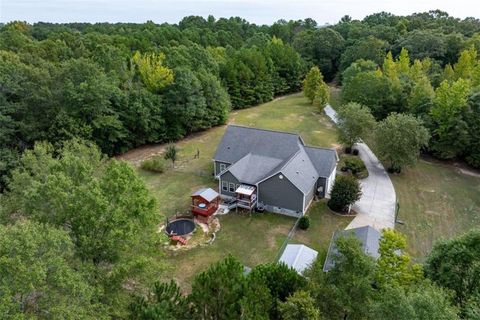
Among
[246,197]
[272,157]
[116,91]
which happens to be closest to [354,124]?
[272,157]

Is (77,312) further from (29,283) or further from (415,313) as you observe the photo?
(415,313)

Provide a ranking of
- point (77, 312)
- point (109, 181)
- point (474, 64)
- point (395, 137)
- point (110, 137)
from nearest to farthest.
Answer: point (77, 312), point (109, 181), point (395, 137), point (110, 137), point (474, 64)

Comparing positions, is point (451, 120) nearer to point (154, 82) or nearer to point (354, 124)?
point (354, 124)

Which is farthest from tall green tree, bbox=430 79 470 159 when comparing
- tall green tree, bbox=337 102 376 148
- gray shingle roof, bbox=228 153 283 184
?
gray shingle roof, bbox=228 153 283 184

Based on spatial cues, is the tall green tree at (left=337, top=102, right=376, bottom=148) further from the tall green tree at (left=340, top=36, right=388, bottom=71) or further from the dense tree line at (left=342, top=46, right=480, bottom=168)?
the tall green tree at (left=340, top=36, right=388, bottom=71)

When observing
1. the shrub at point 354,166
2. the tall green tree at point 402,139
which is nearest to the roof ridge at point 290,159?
the shrub at point 354,166

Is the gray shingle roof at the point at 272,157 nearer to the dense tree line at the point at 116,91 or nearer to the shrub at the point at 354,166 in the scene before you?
the shrub at the point at 354,166

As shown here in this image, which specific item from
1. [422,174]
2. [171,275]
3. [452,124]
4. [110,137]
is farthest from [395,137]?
[110,137]
